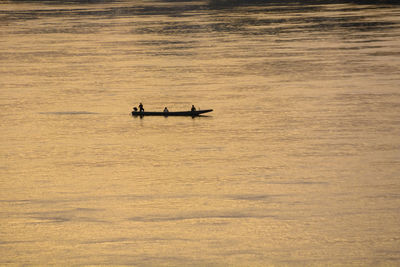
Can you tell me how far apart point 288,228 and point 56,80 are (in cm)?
4164

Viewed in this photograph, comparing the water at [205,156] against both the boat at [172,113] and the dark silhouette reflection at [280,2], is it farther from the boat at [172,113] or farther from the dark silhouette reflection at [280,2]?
the dark silhouette reflection at [280,2]

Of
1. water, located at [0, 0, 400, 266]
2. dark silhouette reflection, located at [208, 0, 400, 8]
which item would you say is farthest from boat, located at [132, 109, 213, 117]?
dark silhouette reflection, located at [208, 0, 400, 8]

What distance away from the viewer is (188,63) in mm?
75625

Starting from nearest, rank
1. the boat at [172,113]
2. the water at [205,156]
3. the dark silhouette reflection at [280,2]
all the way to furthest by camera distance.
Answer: the water at [205,156]
the boat at [172,113]
the dark silhouette reflection at [280,2]

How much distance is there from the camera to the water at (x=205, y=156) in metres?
29.1

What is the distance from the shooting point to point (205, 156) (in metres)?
40.9

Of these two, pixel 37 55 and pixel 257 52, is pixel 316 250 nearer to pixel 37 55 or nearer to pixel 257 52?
pixel 257 52

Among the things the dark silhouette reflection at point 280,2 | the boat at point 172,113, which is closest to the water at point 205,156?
the boat at point 172,113

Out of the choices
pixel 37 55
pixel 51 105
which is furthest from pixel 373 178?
pixel 37 55

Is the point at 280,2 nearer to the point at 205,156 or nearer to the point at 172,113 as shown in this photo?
the point at 172,113

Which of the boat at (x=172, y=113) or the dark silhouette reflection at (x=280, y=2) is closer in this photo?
the boat at (x=172, y=113)

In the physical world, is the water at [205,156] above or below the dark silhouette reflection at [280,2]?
below

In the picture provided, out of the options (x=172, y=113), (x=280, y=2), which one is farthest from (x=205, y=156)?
(x=280, y=2)

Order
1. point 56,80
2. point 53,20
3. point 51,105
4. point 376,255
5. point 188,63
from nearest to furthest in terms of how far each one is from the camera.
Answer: point 376,255 < point 51,105 < point 56,80 < point 188,63 < point 53,20
